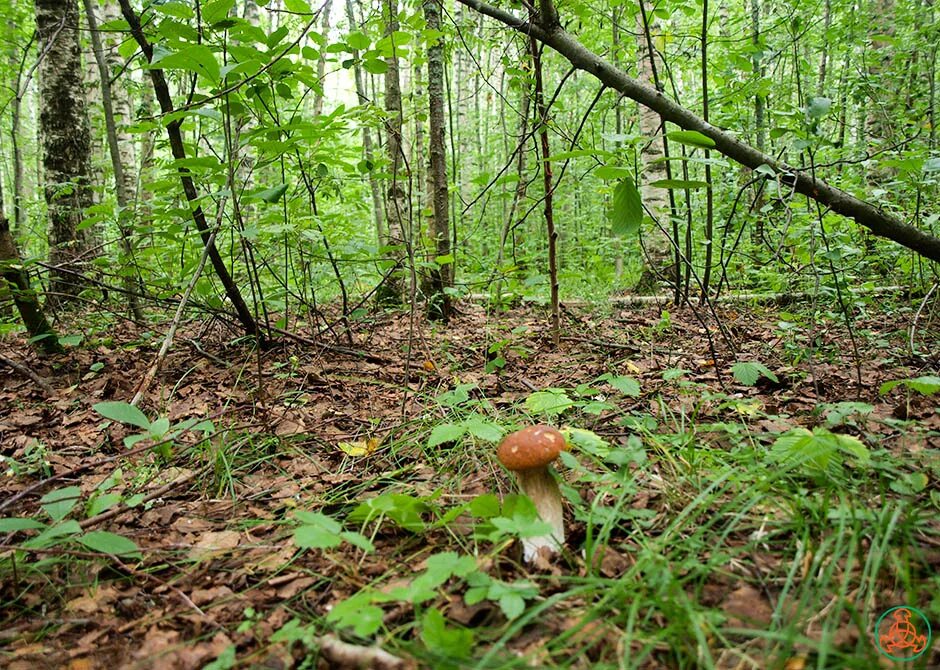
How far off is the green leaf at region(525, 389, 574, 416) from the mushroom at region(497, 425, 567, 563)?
0.59m

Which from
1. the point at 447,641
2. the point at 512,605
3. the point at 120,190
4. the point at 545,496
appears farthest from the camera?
the point at 120,190

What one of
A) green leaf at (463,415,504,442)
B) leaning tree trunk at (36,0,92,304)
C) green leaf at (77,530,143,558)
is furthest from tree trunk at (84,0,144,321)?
green leaf at (463,415,504,442)

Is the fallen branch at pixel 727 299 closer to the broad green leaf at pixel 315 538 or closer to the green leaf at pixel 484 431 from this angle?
the green leaf at pixel 484 431

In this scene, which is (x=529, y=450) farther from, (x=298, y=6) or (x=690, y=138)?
(x=298, y=6)

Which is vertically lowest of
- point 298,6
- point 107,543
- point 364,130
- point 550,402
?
point 107,543

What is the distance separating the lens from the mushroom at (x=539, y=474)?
158cm

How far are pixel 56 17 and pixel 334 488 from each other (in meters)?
5.55

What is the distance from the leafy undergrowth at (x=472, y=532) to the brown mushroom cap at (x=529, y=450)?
0.43ft

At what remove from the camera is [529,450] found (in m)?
1.60

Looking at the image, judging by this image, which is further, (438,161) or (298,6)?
(438,161)

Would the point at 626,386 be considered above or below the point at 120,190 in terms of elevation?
below

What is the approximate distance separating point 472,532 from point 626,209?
1.46 meters

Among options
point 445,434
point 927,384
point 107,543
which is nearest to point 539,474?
point 445,434

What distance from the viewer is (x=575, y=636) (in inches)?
49.0
